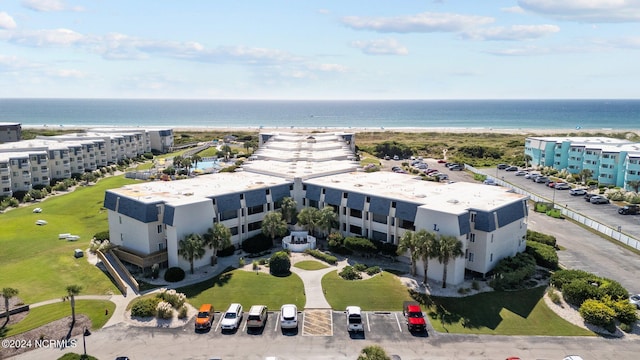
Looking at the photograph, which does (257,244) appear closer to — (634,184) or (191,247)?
(191,247)

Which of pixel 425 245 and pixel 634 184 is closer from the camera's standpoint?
pixel 425 245

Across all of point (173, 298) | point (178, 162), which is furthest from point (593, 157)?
point (173, 298)

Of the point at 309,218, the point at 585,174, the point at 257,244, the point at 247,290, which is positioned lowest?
the point at 247,290

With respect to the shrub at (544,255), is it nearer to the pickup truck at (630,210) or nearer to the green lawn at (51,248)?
the pickup truck at (630,210)

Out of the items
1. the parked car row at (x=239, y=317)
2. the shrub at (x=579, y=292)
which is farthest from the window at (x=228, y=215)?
the shrub at (x=579, y=292)

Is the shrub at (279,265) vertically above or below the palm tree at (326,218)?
below

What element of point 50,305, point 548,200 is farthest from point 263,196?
point 548,200
